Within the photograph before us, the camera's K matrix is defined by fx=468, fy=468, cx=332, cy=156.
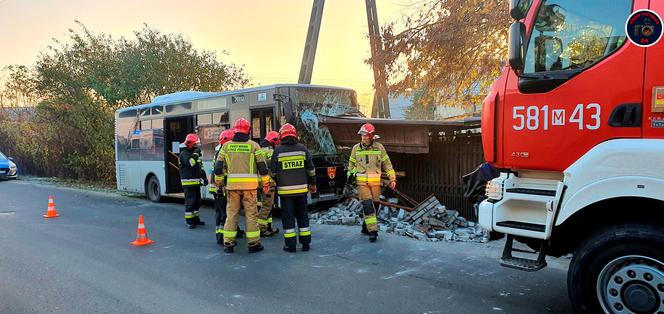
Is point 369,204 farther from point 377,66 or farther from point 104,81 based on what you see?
point 104,81

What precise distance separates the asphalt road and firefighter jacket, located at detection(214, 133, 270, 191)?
990 mm

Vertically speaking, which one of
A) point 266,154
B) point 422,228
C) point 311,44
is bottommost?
point 422,228

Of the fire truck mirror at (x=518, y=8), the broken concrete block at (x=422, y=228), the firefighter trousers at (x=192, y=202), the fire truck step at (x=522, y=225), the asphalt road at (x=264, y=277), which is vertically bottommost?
the asphalt road at (x=264, y=277)

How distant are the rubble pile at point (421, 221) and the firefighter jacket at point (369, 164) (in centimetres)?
107

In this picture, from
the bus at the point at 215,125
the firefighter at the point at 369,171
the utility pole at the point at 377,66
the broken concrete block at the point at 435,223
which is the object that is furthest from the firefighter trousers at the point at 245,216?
the utility pole at the point at 377,66

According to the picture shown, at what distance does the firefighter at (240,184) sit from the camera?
6496 mm

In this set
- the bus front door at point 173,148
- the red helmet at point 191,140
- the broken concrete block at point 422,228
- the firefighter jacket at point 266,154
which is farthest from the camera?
the bus front door at point 173,148

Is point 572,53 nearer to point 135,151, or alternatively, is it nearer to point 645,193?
point 645,193

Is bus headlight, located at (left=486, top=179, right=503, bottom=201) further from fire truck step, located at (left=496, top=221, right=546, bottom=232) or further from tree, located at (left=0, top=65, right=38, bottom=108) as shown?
tree, located at (left=0, top=65, right=38, bottom=108)

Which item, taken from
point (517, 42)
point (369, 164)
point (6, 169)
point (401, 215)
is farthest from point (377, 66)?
point (6, 169)

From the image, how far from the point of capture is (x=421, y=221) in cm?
788

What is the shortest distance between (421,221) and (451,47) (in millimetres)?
4791

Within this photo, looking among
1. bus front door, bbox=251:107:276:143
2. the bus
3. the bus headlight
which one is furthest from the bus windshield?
the bus headlight

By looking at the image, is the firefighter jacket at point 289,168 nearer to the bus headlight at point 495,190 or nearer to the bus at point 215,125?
the bus at point 215,125
